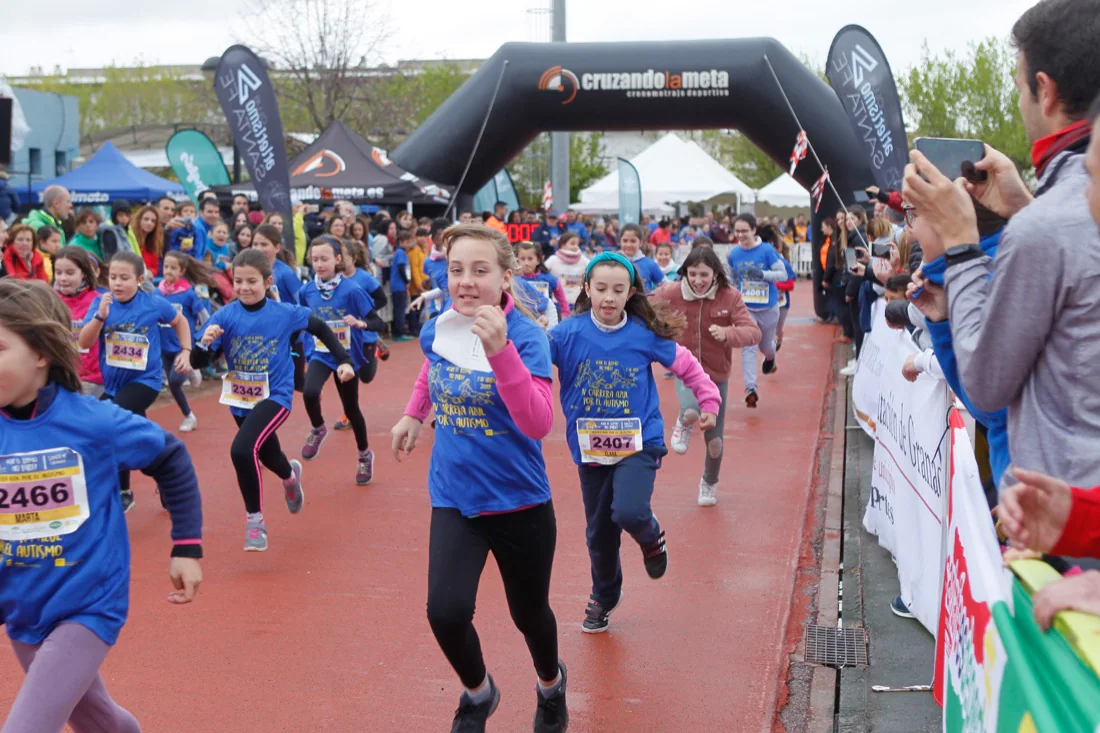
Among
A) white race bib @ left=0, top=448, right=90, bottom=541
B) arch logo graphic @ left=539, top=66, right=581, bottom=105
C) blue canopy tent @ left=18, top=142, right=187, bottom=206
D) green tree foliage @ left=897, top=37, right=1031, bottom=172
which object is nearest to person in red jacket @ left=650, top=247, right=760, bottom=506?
white race bib @ left=0, top=448, right=90, bottom=541

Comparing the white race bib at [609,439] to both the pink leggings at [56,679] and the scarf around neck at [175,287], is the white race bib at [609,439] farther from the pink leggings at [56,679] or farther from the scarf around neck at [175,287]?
the scarf around neck at [175,287]

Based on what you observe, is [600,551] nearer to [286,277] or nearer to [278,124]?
[286,277]

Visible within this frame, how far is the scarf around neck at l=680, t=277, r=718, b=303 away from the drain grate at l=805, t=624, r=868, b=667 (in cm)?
321

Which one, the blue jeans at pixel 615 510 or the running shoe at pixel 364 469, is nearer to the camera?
the blue jeans at pixel 615 510

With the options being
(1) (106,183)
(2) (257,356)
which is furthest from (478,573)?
(1) (106,183)

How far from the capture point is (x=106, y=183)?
890 inches

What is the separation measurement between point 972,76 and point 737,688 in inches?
2034

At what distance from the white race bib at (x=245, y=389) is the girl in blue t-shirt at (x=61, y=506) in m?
3.86

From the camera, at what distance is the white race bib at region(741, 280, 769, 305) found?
1356cm

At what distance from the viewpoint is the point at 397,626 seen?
5.90 metres

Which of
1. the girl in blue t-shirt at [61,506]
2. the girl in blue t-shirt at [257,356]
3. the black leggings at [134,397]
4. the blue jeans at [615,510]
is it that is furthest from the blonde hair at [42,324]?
the black leggings at [134,397]

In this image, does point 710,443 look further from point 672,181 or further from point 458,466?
point 672,181

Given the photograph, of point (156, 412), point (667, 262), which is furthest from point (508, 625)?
point (667, 262)

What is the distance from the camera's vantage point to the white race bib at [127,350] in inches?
310
